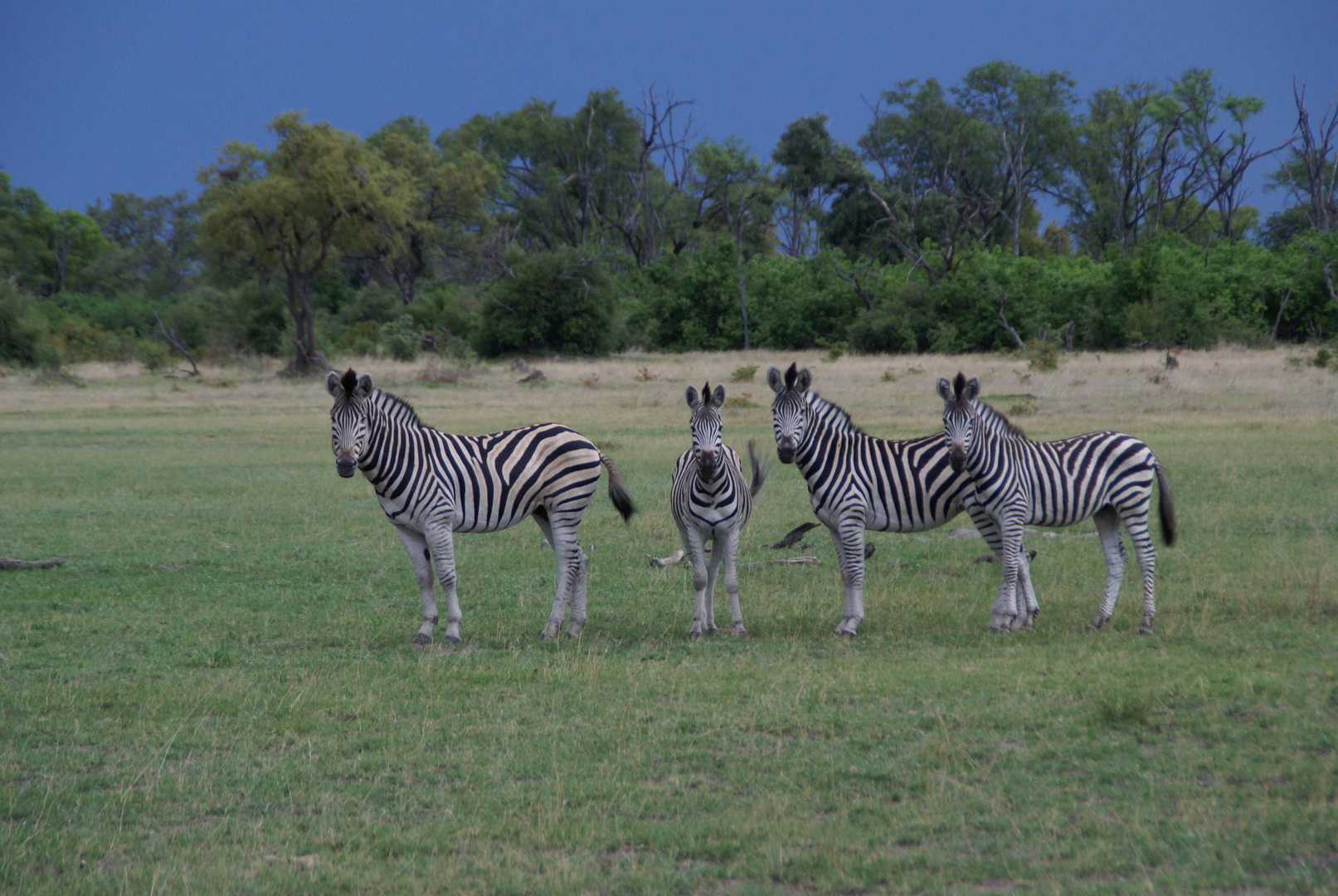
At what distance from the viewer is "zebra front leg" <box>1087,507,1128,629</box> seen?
819 centimetres

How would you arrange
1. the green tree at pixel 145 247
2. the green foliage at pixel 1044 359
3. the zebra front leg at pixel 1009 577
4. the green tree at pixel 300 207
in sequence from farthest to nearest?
1. the green tree at pixel 145 247
2. the green tree at pixel 300 207
3. the green foliage at pixel 1044 359
4. the zebra front leg at pixel 1009 577

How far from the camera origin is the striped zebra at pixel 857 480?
8.24 meters

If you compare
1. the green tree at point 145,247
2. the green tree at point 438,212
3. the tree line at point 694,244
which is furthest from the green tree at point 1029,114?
the green tree at point 145,247

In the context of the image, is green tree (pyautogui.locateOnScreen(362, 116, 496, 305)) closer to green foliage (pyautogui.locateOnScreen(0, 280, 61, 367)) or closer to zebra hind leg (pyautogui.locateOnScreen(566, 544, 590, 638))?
green foliage (pyautogui.locateOnScreen(0, 280, 61, 367))

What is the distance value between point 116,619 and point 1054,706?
24.3 feet

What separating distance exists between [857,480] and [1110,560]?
6.87 feet

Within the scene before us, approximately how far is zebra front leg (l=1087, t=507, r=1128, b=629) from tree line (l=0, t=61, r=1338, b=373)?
33.2 m

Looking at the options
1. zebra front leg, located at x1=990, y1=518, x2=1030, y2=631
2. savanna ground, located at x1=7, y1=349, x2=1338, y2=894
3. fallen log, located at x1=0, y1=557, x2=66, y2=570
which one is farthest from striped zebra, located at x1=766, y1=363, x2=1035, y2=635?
fallen log, located at x1=0, y1=557, x2=66, y2=570

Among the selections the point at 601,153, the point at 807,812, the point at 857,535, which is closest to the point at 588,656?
the point at 857,535

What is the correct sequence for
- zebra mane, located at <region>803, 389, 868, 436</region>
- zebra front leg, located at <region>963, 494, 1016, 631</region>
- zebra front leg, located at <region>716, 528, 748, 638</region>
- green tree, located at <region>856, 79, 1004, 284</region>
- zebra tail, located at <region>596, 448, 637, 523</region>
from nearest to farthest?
zebra front leg, located at <region>963, 494, 1016, 631</region> → zebra front leg, located at <region>716, 528, 748, 638</region> → zebra mane, located at <region>803, 389, 868, 436</region> → zebra tail, located at <region>596, 448, 637, 523</region> → green tree, located at <region>856, 79, 1004, 284</region>

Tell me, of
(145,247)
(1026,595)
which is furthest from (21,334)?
(145,247)

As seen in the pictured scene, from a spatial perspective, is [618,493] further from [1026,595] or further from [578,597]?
[1026,595]

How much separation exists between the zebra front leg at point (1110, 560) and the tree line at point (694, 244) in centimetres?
3321

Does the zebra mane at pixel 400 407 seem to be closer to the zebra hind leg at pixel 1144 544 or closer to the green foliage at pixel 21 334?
the zebra hind leg at pixel 1144 544
